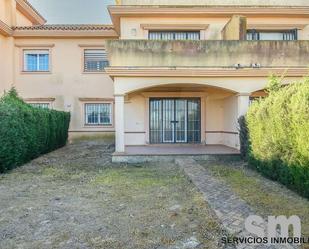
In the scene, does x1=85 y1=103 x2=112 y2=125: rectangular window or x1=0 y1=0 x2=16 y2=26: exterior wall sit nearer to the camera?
x1=0 y1=0 x2=16 y2=26: exterior wall

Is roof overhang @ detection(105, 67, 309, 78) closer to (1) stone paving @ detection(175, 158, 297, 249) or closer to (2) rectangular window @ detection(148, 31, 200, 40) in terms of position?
(1) stone paving @ detection(175, 158, 297, 249)

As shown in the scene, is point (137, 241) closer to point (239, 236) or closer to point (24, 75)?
point (239, 236)

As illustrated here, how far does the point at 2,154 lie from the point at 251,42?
10498 millimetres

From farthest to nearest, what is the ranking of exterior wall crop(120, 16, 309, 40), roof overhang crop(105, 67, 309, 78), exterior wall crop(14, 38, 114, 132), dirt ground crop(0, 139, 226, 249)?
exterior wall crop(14, 38, 114, 132)
exterior wall crop(120, 16, 309, 40)
roof overhang crop(105, 67, 309, 78)
dirt ground crop(0, 139, 226, 249)

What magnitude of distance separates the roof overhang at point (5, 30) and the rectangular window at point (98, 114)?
6.54 metres

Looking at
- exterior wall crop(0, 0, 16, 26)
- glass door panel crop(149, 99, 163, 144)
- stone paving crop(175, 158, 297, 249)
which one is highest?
exterior wall crop(0, 0, 16, 26)

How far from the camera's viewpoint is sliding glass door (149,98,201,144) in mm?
18141

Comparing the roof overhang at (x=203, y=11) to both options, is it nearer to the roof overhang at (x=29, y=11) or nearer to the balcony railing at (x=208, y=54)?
the balcony railing at (x=208, y=54)

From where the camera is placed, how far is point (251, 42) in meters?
14.1

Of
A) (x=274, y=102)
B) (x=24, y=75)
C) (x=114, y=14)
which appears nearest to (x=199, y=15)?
(x=114, y=14)

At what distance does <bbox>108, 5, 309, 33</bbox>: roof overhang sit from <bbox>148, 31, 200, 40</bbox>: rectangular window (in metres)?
0.90

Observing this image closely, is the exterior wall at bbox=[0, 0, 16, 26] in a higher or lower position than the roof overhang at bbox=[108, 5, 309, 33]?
higher

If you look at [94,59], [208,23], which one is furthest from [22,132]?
[208,23]

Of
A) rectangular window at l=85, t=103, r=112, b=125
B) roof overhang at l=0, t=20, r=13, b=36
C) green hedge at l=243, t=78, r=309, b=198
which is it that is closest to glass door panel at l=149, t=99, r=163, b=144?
rectangular window at l=85, t=103, r=112, b=125
